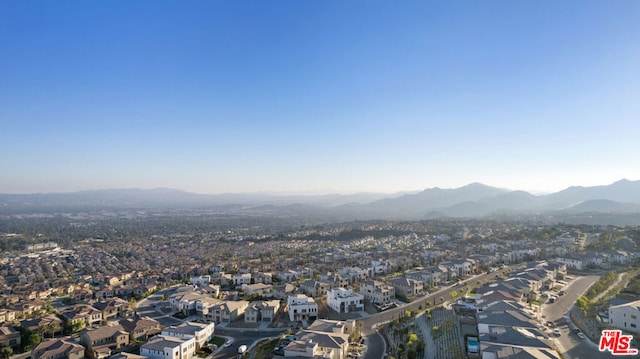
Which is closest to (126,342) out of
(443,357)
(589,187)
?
(443,357)

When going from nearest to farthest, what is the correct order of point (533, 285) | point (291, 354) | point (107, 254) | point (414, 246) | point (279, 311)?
point (291, 354), point (279, 311), point (533, 285), point (414, 246), point (107, 254)

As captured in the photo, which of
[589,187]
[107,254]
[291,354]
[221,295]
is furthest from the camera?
[589,187]

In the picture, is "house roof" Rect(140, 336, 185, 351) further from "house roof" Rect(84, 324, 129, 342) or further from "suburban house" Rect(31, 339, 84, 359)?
"suburban house" Rect(31, 339, 84, 359)

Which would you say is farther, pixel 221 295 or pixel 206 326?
pixel 221 295

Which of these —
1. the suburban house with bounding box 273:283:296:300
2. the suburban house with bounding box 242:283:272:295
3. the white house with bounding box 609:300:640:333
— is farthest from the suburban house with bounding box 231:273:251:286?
the white house with bounding box 609:300:640:333

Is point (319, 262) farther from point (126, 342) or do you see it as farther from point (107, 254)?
point (107, 254)

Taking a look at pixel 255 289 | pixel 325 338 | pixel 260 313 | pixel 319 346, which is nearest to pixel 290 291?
pixel 255 289

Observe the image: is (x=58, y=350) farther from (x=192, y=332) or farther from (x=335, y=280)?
(x=335, y=280)
